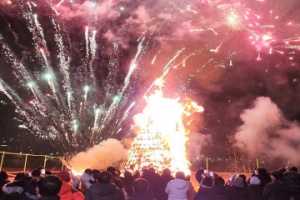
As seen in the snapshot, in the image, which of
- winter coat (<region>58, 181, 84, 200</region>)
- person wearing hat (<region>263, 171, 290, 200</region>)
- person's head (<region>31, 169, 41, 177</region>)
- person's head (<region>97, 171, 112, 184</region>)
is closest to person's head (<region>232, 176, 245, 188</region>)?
person wearing hat (<region>263, 171, 290, 200</region>)

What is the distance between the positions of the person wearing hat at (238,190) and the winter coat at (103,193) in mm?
3560

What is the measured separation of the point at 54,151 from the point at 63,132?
5509mm

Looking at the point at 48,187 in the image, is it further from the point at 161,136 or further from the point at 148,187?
the point at 161,136

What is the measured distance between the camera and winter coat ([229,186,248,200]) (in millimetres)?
7508

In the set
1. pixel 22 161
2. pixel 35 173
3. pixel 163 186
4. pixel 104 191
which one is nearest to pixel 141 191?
pixel 104 191

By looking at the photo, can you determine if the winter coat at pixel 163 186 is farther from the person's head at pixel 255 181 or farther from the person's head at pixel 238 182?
the person's head at pixel 255 181

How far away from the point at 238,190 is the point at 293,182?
1353mm

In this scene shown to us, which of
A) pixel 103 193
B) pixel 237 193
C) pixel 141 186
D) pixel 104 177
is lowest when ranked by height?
pixel 237 193

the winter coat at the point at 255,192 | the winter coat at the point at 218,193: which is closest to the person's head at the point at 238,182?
the winter coat at the point at 255,192

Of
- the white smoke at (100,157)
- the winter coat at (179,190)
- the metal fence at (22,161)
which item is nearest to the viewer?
the winter coat at (179,190)

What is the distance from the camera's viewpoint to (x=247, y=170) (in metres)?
24.7

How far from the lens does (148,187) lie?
18.2 feet

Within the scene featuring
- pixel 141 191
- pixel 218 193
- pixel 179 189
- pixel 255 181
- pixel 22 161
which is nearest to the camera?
pixel 141 191

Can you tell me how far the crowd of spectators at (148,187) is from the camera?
Result: 483 centimetres
